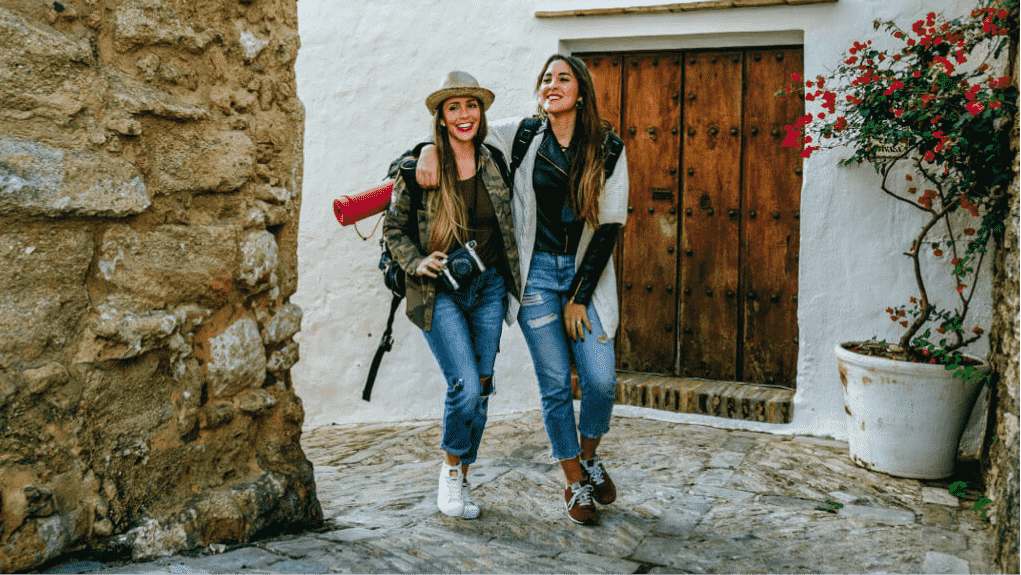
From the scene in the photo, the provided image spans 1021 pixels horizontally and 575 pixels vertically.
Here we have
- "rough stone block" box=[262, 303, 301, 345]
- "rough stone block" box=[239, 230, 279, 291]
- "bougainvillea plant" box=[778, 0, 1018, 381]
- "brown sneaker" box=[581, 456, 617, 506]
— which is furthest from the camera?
"bougainvillea plant" box=[778, 0, 1018, 381]

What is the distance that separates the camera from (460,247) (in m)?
3.02

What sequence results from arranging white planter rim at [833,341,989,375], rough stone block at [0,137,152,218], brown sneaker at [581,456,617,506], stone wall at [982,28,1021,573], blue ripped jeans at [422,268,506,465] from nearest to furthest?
rough stone block at [0,137,152,218] < stone wall at [982,28,1021,573] < blue ripped jeans at [422,268,506,465] < brown sneaker at [581,456,617,506] < white planter rim at [833,341,989,375]

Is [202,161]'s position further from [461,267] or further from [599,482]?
[599,482]

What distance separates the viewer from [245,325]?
2.78m

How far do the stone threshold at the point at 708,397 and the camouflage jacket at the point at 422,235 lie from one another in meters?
2.03

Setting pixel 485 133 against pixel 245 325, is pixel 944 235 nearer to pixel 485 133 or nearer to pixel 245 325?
pixel 485 133

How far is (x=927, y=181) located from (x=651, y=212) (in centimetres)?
147

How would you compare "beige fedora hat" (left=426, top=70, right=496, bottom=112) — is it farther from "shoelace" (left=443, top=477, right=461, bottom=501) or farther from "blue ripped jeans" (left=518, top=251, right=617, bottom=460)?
"shoelace" (left=443, top=477, right=461, bottom=501)

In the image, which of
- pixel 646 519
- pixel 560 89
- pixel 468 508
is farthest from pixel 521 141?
pixel 646 519

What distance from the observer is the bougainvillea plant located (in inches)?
138

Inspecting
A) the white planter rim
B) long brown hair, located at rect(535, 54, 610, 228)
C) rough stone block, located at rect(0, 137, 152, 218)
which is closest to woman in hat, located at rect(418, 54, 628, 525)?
long brown hair, located at rect(535, 54, 610, 228)

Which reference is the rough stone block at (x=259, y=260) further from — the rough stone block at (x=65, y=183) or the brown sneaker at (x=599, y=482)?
the brown sneaker at (x=599, y=482)

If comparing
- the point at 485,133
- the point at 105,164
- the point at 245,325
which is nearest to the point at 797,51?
the point at 485,133

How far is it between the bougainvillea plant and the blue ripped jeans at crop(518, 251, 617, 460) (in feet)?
5.18
